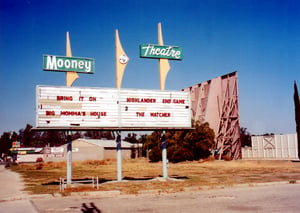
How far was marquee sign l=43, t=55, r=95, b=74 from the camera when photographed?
19031mm

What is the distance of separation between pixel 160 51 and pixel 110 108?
501cm

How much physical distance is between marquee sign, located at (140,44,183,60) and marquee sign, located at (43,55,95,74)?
3.26 m

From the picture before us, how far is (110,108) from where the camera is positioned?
19594 millimetres

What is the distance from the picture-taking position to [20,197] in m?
14.6

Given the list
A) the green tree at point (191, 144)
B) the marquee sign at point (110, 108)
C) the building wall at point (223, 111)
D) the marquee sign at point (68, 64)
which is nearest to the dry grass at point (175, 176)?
the marquee sign at point (110, 108)

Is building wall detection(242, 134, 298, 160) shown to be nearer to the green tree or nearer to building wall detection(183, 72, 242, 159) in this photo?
building wall detection(183, 72, 242, 159)

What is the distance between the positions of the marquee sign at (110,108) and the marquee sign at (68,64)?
4.41 ft

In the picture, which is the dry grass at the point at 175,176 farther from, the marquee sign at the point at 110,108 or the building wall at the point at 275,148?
the building wall at the point at 275,148

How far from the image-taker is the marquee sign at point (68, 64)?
1903 cm

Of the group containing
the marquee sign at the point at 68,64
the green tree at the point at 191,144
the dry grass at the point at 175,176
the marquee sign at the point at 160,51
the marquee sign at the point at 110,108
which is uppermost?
the marquee sign at the point at 160,51

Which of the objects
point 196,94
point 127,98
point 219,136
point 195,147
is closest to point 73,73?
point 127,98

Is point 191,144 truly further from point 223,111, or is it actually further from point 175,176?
point 175,176

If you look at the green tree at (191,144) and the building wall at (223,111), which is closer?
the green tree at (191,144)

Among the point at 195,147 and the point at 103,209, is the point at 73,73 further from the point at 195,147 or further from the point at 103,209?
the point at 195,147
